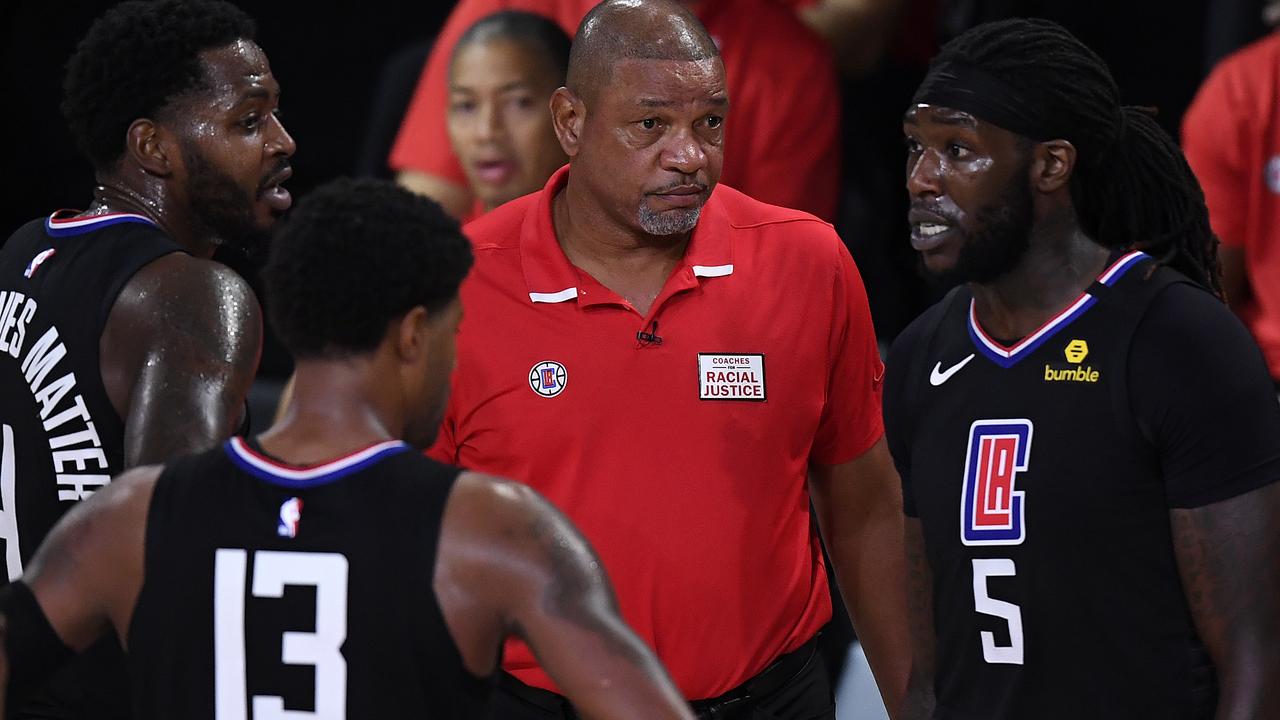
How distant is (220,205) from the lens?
10.6 ft

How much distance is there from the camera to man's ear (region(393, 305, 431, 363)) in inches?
88.8

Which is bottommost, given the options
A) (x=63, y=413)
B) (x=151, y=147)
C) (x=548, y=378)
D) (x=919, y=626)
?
(x=919, y=626)

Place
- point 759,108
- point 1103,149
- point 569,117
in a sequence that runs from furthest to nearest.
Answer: point 759,108 < point 569,117 < point 1103,149

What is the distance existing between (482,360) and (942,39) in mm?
3506

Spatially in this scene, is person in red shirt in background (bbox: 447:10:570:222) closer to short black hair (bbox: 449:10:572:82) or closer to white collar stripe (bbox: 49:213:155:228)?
short black hair (bbox: 449:10:572:82)

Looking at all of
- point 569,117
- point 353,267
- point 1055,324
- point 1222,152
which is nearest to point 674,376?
point 569,117

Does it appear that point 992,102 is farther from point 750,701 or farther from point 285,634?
point 285,634

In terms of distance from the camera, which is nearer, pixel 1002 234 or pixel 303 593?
pixel 303 593

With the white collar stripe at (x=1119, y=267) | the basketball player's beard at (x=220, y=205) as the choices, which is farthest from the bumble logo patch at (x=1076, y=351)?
the basketball player's beard at (x=220, y=205)

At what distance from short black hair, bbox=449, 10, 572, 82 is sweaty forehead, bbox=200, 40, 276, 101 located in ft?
6.64

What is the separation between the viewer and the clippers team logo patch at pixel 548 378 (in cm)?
314

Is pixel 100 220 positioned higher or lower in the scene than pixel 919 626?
higher

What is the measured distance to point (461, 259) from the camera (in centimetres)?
229

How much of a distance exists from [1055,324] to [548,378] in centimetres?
86
